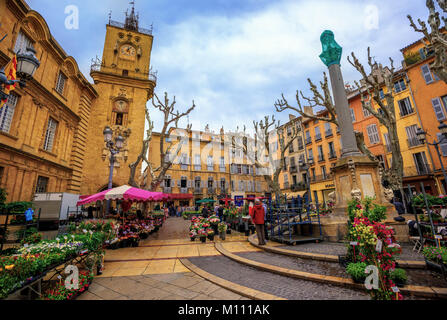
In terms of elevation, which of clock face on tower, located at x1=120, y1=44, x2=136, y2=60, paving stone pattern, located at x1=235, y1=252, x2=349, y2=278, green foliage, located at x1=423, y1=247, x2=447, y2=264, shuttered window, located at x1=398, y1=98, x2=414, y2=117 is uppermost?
clock face on tower, located at x1=120, y1=44, x2=136, y2=60

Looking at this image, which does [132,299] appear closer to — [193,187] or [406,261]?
[406,261]

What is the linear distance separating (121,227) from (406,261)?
929 cm

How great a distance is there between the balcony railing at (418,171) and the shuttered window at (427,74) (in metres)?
8.04

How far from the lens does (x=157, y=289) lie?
3764 mm

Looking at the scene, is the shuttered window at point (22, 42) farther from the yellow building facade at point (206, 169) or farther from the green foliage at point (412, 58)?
the green foliage at point (412, 58)

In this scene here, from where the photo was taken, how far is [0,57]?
979 cm

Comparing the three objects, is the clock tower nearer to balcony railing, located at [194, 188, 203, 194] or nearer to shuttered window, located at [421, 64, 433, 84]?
balcony railing, located at [194, 188, 203, 194]

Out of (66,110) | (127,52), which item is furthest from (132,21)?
(66,110)

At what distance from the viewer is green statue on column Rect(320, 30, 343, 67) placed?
32.1ft

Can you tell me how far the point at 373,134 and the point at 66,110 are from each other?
30178mm

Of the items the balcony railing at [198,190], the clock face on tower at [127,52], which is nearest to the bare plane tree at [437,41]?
the clock face on tower at [127,52]

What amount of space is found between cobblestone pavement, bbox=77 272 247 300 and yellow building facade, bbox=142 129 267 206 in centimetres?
2565

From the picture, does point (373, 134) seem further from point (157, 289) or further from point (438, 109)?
point (157, 289)

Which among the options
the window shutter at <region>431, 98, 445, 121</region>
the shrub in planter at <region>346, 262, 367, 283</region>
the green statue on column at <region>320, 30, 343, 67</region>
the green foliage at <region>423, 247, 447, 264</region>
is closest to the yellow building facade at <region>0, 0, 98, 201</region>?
the shrub in planter at <region>346, 262, 367, 283</region>
